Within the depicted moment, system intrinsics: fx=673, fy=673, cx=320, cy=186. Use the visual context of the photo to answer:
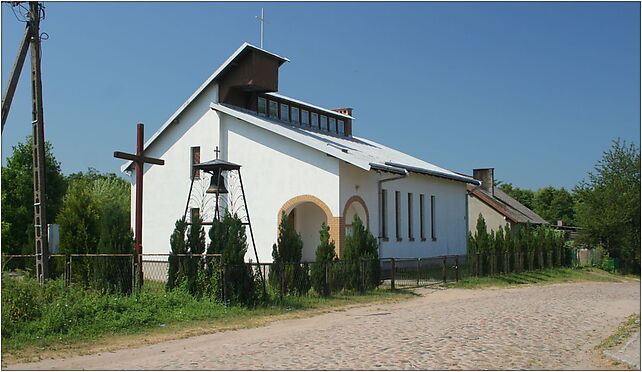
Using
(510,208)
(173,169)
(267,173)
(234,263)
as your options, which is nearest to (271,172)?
(267,173)

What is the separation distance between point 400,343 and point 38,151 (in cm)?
951

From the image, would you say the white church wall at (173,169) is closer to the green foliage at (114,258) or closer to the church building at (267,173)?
the church building at (267,173)

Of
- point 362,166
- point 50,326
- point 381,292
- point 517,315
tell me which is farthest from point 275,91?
point 50,326

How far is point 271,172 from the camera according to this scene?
84.5ft

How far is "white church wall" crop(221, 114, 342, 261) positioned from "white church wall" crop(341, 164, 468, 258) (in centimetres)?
75

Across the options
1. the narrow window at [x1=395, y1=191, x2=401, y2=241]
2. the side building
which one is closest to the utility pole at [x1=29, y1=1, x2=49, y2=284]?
the narrow window at [x1=395, y1=191, x2=401, y2=241]

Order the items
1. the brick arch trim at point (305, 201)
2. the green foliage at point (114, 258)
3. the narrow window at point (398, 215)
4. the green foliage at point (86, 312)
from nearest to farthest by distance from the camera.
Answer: the green foliage at point (86, 312)
the green foliage at point (114, 258)
the brick arch trim at point (305, 201)
the narrow window at point (398, 215)

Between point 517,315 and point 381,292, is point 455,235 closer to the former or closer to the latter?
point 381,292

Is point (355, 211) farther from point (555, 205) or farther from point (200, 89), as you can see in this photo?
point (555, 205)

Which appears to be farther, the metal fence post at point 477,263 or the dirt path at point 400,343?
the metal fence post at point 477,263

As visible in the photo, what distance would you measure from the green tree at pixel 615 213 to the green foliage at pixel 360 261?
2777 cm

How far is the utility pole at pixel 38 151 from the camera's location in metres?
15.1

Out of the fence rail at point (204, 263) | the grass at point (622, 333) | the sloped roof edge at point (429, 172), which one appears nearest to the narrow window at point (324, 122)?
the sloped roof edge at point (429, 172)

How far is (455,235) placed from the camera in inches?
1358
